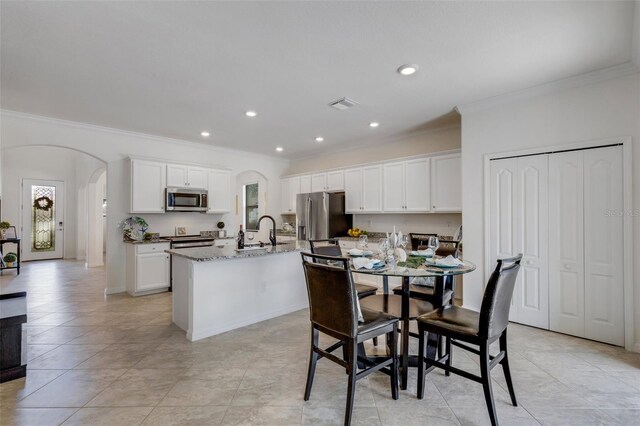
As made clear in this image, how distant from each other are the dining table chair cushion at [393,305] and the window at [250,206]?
5931 millimetres

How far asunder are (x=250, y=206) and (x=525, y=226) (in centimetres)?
698

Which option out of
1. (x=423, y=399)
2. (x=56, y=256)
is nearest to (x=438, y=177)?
(x=423, y=399)

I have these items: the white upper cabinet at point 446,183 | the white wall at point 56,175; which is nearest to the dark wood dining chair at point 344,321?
the white upper cabinet at point 446,183

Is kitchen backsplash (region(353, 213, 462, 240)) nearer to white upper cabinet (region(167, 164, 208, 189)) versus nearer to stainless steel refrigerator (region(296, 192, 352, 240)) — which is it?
stainless steel refrigerator (region(296, 192, 352, 240))

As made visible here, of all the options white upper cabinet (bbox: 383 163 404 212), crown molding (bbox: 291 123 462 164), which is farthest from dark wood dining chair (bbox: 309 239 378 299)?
crown molding (bbox: 291 123 462 164)

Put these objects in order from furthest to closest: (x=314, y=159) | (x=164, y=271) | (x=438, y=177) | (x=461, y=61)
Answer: (x=314, y=159) < (x=164, y=271) < (x=438, y=177) < (x=461, y=61)

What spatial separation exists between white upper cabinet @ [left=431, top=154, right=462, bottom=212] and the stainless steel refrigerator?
1869 mm

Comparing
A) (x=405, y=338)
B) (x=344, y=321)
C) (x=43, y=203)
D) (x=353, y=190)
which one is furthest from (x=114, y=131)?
(x=43, y=203)

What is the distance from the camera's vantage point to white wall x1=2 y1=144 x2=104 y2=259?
8.02 meters

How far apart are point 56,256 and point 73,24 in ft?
30.0

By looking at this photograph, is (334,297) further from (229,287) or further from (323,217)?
(323,217)

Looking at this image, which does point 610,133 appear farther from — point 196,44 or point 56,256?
point 56,256

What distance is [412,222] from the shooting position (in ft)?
17.8

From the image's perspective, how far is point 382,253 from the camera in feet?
9.04
